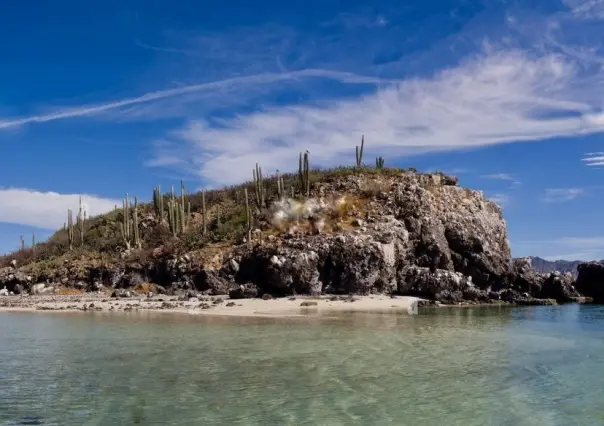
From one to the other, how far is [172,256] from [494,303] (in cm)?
2476

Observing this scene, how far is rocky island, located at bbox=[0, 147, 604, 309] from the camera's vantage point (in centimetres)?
3934

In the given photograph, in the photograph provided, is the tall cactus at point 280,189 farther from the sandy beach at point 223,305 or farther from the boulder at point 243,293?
the sandy beach at point 223,305

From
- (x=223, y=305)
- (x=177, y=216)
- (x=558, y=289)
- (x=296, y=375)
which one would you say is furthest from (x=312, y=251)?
(x=296, y=375)

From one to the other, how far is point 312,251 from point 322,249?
35.3 inches

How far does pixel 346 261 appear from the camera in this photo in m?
39.5

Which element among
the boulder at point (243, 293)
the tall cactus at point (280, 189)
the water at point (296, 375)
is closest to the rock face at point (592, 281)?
the tall cactus at point (280, 189)

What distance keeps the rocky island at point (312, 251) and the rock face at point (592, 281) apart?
0.13 m

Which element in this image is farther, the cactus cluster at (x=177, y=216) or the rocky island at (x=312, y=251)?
the cactus cluster at (x=177, y=216)

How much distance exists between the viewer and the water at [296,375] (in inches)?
369

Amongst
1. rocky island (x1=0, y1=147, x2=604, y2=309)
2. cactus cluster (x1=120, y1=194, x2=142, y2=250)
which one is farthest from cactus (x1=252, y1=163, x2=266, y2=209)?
cactus cluster (x1=120, y1=194, x2=142, y2=250)

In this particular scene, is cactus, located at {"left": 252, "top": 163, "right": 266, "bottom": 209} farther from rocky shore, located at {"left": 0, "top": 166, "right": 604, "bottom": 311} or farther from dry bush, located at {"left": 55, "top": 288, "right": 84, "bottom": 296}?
dry bush, located at {"left": 55, "top": 288, "right": 84, "bottom": 296}

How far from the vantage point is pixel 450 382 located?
11.9m

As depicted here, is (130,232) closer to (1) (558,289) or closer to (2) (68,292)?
(2) (68,292)

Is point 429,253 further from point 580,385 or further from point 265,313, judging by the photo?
point 580,385
